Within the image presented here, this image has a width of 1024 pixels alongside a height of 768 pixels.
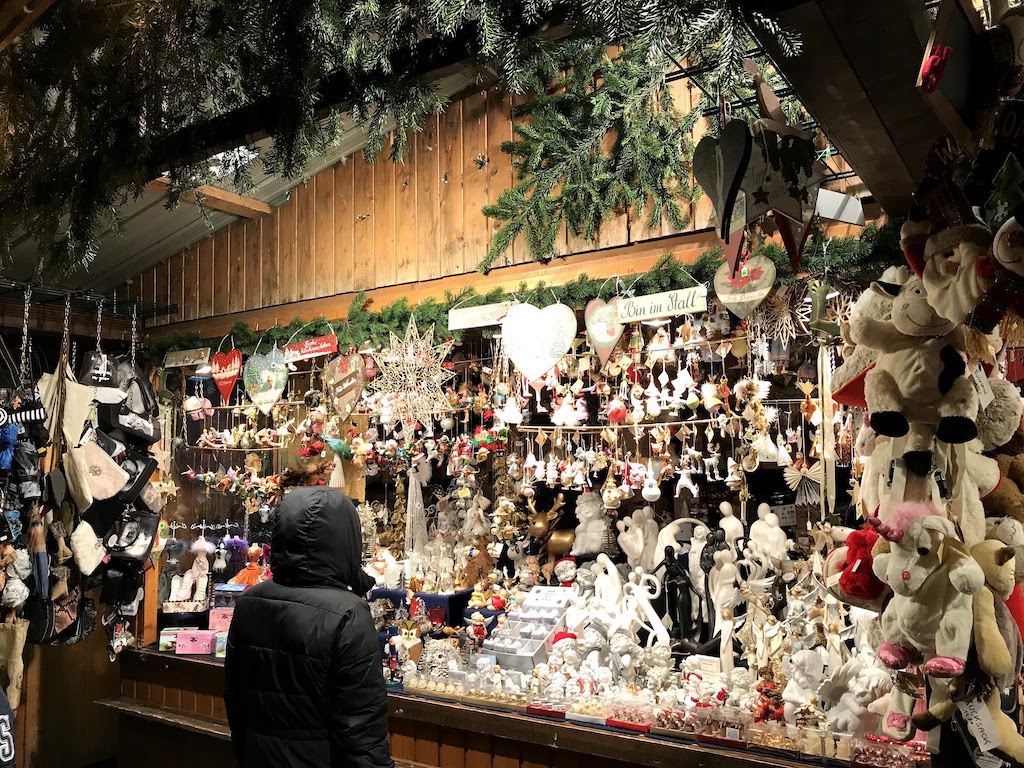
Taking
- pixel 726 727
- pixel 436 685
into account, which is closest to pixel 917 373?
pixel 726 727

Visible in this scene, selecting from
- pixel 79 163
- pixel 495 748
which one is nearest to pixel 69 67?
pixel 79 163

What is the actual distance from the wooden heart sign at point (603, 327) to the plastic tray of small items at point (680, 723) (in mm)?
1562

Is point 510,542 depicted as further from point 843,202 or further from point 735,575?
point 843,202

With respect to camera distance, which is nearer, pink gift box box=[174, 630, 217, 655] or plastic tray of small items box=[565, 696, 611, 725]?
plastic tray of small items box=[565, 696, 611, 725]

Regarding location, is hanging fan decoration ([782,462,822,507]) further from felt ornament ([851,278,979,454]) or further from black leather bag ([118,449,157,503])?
black leather bag ([118,449,157,503])

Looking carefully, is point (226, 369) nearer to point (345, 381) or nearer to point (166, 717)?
point (345, 381)

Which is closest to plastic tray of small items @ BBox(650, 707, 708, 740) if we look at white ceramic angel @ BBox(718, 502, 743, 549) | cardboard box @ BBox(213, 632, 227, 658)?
white ceramic angel @ BBox(718, 502, 743, 549)

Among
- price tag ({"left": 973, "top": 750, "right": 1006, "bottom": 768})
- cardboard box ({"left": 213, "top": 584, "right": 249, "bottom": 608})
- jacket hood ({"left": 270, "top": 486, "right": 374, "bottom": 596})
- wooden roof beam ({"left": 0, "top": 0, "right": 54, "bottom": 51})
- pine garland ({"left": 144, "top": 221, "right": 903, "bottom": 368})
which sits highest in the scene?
wooden roof beam ({"left": 0, "top": 0, "right": 54, "bottom": 51})

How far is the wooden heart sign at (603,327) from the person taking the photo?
390 cm

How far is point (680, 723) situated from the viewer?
3.34 m

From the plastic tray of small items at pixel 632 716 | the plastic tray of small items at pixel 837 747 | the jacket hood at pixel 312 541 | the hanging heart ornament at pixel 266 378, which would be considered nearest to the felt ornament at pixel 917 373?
the jacket hood at pixel 312 541

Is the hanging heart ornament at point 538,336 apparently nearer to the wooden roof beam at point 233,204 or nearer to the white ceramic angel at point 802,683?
the white ceramic angel at point 802,683

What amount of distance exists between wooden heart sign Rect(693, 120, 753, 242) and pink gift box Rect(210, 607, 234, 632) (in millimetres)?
4424

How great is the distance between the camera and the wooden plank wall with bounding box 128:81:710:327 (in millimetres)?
4605
